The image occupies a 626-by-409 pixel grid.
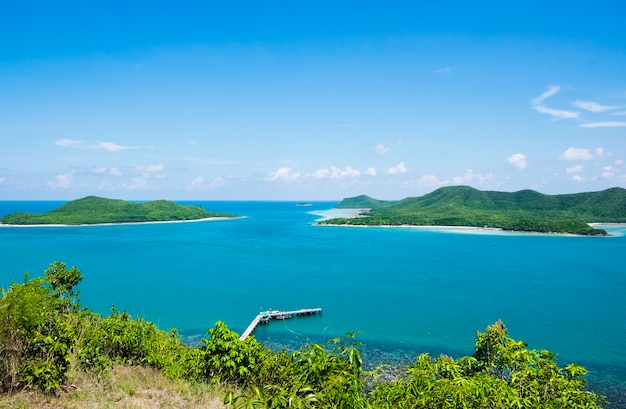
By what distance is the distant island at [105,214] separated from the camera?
128 metres

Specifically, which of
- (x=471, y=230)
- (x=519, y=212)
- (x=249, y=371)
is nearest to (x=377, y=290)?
(x=249, y=371)

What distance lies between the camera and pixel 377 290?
4422 centimetres

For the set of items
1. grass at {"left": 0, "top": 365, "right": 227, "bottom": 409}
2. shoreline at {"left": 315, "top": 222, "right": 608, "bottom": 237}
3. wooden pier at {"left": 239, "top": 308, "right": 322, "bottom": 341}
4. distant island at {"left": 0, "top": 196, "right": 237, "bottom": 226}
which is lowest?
wooden pier at {"left": 239, "top": 308, "right": 322, "bottom": 341}

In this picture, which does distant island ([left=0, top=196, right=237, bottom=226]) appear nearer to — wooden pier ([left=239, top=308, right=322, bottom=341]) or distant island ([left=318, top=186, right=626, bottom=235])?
distant island ([left=318, top=186, right=626, bottom=235])

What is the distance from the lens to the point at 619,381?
22141mm

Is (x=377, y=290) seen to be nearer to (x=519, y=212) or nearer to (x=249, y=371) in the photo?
(x=249, y=371)

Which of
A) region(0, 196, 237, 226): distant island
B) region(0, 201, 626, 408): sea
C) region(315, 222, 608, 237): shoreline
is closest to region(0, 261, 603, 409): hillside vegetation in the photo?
region(0, 201, 626, 408): sea

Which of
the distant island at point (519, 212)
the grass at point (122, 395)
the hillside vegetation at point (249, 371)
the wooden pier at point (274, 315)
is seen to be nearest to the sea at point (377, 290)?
the wooden pier at point (274, 315)

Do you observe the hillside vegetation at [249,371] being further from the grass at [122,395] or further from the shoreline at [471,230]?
the shoreline at [471,230]

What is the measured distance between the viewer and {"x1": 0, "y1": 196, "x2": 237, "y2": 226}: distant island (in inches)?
5032

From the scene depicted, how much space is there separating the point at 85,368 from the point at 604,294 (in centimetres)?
5202

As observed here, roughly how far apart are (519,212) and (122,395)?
576ft

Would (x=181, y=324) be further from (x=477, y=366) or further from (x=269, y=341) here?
(x=477, y=366)

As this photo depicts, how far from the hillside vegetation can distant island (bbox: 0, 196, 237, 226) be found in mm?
139396
